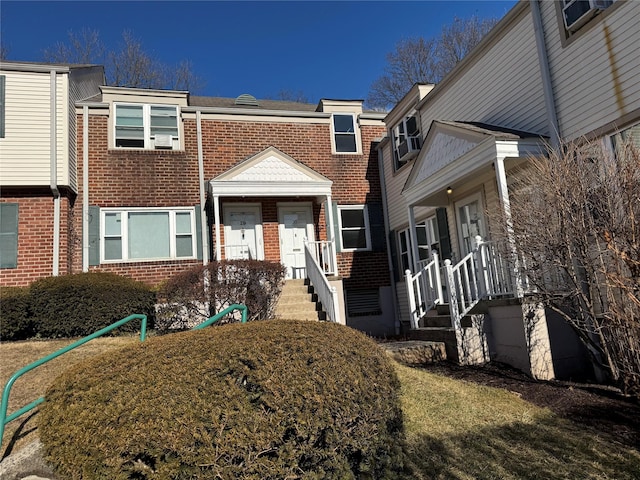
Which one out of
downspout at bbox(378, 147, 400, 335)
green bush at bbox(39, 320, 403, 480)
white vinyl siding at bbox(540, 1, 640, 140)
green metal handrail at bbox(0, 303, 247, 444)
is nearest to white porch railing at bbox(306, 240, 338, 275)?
downspout at bbox(378, 147, 400, 335)

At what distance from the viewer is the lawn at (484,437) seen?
3.62 meters

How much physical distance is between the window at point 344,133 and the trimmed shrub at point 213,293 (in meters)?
6.46

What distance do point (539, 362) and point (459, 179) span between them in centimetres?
371

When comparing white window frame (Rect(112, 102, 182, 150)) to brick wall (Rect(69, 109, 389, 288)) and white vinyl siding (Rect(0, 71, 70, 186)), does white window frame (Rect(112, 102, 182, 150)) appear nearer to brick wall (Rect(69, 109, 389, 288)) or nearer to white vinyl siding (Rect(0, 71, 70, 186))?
brick wall (Rect(69, 109, 389, 288))

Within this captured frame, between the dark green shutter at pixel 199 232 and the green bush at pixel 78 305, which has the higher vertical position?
the dark green shutter at pixel 199 232

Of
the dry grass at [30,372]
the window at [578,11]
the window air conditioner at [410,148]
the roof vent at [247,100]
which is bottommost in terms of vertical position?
the dry grass at [30,372]

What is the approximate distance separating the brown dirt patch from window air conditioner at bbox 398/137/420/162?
6470 mm

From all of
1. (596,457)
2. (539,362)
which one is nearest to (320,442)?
(596,457)

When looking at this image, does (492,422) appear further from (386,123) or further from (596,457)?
(386,123)

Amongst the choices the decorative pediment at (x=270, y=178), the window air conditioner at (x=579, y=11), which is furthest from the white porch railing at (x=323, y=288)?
the window air conditioner at (x=579, y=11)

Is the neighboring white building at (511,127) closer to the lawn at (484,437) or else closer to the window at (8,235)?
the lawn at (484,437)

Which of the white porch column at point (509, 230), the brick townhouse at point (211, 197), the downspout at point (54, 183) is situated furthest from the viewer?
the brick townhouse at point (211, 197)

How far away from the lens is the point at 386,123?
1395 cm

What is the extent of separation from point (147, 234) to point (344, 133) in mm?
6425
